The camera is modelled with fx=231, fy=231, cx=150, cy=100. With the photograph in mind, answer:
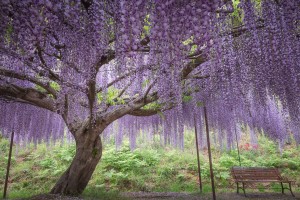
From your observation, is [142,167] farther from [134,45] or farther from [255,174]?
[134,45]

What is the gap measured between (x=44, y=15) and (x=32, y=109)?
6.02 meters

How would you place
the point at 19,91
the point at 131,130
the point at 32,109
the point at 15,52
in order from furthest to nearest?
1. the point at 131,130
2. the point at 32,109
3. the point at 19,91
4. the point at 15,52

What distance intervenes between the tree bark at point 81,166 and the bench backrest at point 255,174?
4.64 m

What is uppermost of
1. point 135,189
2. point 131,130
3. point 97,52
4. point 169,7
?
point 169,7

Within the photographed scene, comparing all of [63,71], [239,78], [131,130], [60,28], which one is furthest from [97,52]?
[131,130]

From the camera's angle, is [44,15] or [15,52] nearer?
[44,15]

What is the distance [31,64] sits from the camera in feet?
13.4

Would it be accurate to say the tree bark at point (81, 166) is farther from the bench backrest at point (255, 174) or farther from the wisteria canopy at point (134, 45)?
the bench backrest at point (255, 174)

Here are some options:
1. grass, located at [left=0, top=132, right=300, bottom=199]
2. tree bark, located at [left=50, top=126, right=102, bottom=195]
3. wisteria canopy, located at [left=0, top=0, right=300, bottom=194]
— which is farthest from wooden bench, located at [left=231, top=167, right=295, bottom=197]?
tree bark, located at [left=50, top=126, right=102, bottom=195]

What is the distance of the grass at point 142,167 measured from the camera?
9414 millimetres

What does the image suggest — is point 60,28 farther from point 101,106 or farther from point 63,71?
point 101,106

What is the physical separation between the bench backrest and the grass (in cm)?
111

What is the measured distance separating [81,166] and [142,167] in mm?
6251

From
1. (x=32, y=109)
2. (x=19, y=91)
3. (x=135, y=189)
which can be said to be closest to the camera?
(x=19, y=91)
